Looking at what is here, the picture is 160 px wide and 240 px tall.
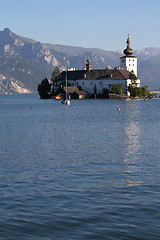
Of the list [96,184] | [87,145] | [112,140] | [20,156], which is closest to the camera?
[96,184]

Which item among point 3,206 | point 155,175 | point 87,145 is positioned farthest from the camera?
point 87,145

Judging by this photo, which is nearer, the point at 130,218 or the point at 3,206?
the point at 130,218

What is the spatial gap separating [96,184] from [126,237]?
855 cm

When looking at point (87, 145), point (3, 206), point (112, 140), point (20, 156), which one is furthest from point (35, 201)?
point (112, 140)

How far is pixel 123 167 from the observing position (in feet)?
97.9

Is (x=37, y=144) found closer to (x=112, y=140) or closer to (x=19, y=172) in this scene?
(x=112, y=140)

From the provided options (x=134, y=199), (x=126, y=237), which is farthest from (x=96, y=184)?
(x=126, y=237)

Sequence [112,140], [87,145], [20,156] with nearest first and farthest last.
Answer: [20,156] < [87,145] < [112,140]

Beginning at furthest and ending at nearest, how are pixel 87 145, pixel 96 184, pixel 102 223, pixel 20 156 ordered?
pixel 87 145, pixel 20 156, pixel 96 184, pixel 102 223

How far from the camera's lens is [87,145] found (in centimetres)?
4172

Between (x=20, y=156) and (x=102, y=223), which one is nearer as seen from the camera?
(x=102, y=223)

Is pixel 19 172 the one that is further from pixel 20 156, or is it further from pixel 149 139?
pixel 149 139

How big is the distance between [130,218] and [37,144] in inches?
997

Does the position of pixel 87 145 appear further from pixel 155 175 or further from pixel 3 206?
pixel 3 206
